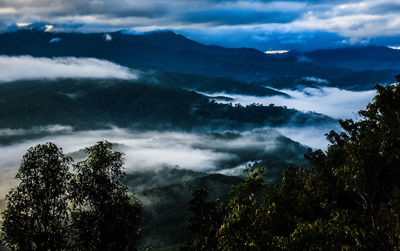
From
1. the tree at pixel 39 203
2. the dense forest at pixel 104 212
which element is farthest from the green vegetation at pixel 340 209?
the tree at pixel 39 203

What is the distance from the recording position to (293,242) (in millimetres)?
25125

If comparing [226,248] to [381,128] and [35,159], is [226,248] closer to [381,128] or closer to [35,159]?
[35,159]

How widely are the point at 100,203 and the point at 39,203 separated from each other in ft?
17.0

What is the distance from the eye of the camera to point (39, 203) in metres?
30.5

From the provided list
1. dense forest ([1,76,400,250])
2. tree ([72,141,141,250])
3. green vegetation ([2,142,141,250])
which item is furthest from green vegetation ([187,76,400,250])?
green vegetation ([2,142,141,250])

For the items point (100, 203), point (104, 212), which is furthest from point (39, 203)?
point (104, 212)

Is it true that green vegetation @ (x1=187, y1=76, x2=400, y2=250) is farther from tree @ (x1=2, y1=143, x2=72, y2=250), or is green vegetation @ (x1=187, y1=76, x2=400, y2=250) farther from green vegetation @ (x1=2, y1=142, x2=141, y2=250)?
tree @ (x1=2, y1=143, x2=72, y2=250)

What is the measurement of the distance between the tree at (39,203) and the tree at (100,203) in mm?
1297

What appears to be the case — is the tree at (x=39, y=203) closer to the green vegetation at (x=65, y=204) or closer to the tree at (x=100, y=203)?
the green vegetation at (x=65, y=204)

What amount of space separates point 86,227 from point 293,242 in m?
17.8

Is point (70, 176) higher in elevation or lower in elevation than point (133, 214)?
higher

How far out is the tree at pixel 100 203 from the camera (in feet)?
101

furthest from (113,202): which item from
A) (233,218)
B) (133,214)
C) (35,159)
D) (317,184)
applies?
(317,184)

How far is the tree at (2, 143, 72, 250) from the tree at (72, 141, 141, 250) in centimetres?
130
